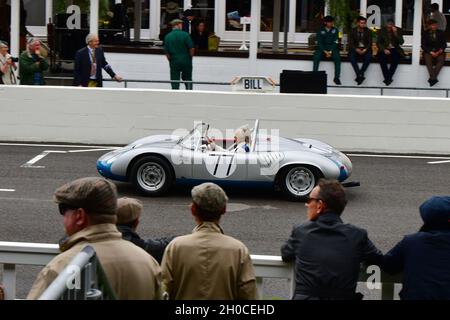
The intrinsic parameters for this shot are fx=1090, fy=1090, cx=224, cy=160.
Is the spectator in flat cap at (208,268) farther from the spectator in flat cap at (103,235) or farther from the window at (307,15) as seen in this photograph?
the window at (307,15)

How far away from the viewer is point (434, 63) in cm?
2520

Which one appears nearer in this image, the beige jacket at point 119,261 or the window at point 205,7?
the beige jacket at point 119,261

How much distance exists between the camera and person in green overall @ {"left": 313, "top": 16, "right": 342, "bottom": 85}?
2511 cm

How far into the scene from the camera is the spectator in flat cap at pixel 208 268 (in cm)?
603

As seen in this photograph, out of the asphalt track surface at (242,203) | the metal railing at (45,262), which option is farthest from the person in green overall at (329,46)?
the metal railing at (45,262)

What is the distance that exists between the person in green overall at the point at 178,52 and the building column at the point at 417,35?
5.28 m

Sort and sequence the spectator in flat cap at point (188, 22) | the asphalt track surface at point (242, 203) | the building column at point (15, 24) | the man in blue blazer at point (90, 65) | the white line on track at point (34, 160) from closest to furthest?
the asphalt track surface at point (242, 203) → the white line on track at point (34, 160) → the man in blue blazer at point (90, 65) → the building column at point (15, 24) → the spectator in flat cap at point (188, 22)

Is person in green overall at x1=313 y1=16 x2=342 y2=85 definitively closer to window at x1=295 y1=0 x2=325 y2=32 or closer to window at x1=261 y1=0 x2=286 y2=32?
window at x1=295 y1=0 x2=325 y2=32

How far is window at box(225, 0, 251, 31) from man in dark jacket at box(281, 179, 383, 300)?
26.5 metres

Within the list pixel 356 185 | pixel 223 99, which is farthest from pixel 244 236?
pixel 223 99

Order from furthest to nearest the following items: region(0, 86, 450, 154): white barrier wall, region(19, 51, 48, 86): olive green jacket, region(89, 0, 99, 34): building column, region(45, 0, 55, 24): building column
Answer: region(45, 0, 55, 24): building column, region(89, 0, 99, 34): building column, region(19, 51, 48, 86): olive green jacket, region(0, 86, 450, 154): white barrier wall

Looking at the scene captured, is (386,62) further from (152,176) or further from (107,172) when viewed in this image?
(107,172)

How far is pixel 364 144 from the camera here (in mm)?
19156

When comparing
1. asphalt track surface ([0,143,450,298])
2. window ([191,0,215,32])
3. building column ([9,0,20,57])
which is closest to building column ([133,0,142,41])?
window ([191,0,215,32])
